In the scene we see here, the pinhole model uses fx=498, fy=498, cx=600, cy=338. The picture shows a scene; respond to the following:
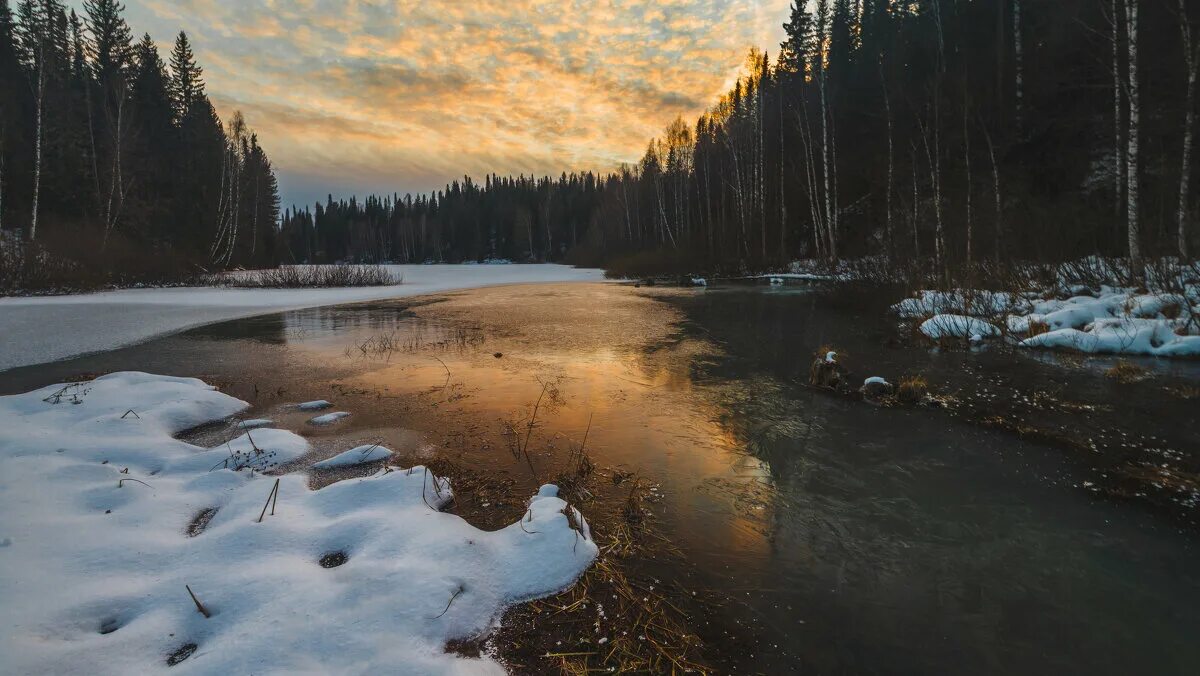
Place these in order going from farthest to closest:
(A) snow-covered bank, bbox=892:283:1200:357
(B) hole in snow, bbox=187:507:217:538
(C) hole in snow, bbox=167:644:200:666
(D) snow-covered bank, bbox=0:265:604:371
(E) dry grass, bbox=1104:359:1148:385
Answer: (D) snow-covered bank, bbox=0:265:604:371
(A) snow-covered bank, bbox=892:283:1200:357
(E) dry grass, bbox=1104:359:1148:385
(B) hole in snow, bbox=187:507:217:538
(C) hole in snow, bbox=167:644:200:666

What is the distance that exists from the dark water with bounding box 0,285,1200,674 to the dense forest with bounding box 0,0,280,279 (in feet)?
76.9

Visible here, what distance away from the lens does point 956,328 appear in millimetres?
10117

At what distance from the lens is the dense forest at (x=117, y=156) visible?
82.7 feet

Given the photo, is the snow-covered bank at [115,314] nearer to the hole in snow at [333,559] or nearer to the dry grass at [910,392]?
the hole in snow at [333,559]

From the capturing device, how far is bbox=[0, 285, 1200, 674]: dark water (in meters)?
2.56

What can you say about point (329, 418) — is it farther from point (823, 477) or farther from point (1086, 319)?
point (1086, 319)

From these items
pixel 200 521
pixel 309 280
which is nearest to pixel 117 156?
pixel 309 280

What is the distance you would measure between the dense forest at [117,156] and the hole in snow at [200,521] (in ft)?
83.1

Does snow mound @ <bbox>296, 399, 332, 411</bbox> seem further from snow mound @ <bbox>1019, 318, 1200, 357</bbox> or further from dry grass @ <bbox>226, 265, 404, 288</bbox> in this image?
dry grass @ <bbox>226, 265, 404, 288</bbox>

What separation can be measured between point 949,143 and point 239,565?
27.8 metres

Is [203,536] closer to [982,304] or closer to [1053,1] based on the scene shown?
[982,304]

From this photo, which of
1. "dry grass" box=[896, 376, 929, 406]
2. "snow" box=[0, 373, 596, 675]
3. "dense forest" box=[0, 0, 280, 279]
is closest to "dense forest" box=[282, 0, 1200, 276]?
"dry grass" box=[896, 376, 929, 406]

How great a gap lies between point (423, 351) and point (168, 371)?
3938 millimetres

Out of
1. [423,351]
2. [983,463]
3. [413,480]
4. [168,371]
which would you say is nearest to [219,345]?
[168,371]
